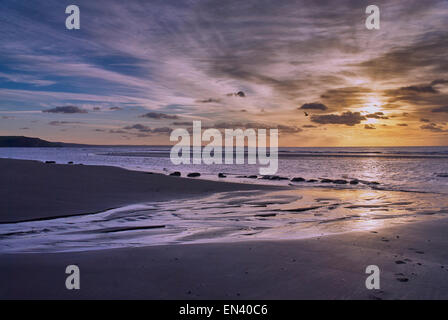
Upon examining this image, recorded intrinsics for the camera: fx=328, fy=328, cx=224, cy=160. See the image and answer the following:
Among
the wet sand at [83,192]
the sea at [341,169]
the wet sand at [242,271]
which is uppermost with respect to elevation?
the sea at [341,169]

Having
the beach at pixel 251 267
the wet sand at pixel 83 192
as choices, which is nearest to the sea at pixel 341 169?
the wet sand at pixel 83 192

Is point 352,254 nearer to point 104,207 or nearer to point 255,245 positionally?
point 255,245

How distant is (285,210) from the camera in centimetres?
1120

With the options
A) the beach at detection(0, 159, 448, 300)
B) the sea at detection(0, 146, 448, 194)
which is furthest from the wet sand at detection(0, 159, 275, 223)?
the sea at detection(0, 146, 448, 194)

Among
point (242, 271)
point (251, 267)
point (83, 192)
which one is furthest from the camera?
point (83, 192)

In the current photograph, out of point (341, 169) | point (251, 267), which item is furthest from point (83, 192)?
point (341, 169)

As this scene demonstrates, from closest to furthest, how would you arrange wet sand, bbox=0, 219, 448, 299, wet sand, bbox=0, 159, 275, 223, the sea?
wet sand, bbox=0, 219, 448, 299, wet sand, bbox=0, 159, 275, 223, the sea

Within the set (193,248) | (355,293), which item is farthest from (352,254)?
(193,248)

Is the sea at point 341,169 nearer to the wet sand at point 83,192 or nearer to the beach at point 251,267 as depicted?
the wet sand at point 83,192

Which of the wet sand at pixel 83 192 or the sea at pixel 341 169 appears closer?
the wet sand at pixel 83 192

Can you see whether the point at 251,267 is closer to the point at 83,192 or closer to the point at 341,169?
the point at 83,192

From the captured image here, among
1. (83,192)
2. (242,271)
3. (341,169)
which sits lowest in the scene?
(242,271)

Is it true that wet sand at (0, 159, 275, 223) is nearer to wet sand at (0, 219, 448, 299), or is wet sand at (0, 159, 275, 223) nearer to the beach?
the beach
